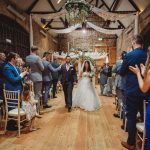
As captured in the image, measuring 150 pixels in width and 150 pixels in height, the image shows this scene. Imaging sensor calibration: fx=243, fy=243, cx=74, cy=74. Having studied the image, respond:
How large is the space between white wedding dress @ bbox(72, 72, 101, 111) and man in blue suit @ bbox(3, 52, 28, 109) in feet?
8.89

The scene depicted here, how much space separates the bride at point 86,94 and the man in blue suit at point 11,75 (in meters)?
2.73

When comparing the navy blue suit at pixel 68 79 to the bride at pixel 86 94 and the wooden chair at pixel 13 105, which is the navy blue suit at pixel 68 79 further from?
the wooden chair at pixel 13 105

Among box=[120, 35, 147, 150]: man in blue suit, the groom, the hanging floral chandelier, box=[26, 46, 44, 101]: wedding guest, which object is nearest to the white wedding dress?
the groom

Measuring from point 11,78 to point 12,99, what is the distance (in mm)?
417

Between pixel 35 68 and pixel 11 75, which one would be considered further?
pixel 35 68

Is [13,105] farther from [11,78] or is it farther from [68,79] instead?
[68,79]

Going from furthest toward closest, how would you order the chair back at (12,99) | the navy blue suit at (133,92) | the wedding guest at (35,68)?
the wedding guest at (35,68), the chair back at (12,99), the navy blue suit at (133,92)

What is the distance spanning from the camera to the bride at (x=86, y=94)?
273 inches

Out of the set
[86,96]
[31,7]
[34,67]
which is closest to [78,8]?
[34,67]

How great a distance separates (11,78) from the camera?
450 centimetres

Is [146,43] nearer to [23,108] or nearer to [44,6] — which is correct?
[44,6]

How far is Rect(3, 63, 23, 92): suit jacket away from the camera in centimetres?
451

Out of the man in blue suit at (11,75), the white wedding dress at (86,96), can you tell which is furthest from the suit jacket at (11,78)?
the white wedding dress at (86,96)

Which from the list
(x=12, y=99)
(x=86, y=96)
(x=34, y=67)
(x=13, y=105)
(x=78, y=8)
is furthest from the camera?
(x=86, y=96)
